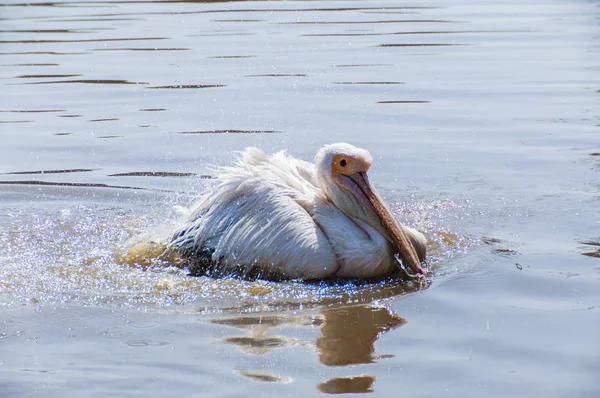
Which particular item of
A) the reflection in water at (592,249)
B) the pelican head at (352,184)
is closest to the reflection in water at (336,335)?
the pelican head at (352,184)

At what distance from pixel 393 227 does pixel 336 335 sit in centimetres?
109

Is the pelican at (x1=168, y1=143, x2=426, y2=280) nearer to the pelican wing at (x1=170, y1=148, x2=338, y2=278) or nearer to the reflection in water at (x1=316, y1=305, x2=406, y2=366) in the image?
the pelican wing at (x1=170, y1=148, x2=338, y2=278)

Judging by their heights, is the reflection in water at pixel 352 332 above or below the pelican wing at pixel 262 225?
below

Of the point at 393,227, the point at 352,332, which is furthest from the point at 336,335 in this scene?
the point at 393,227

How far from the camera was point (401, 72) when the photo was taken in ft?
34.8

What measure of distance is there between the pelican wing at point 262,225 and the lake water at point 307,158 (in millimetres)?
147

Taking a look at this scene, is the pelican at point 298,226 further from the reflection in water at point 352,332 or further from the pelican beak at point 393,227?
the reflection in water at point 352,332

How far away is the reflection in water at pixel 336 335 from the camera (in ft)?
12.6

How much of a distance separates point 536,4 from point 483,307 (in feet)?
38.6

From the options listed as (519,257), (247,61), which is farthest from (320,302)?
(247,61)

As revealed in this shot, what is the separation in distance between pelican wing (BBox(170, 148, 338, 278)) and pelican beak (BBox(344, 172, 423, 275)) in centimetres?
26

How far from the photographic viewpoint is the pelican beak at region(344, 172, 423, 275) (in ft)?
16.9

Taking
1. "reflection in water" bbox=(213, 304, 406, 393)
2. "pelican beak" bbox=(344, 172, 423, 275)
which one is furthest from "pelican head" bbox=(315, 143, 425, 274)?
"reflection in water" bbox=(213, 304, 406, 393)

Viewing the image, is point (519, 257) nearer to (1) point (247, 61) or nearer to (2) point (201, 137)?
(2) point (201, 137)
